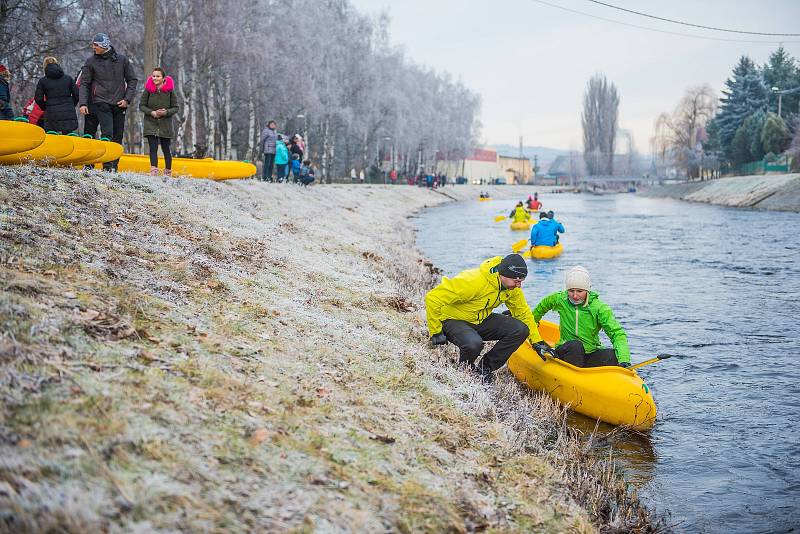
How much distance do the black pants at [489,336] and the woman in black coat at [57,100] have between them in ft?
24.7

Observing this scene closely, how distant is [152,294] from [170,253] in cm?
159

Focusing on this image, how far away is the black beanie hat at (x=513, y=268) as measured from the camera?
6789mm

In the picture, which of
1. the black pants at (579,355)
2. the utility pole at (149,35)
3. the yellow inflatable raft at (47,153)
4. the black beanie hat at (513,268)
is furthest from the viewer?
the utility pole at (149,35)

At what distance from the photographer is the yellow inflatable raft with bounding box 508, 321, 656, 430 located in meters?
6.63

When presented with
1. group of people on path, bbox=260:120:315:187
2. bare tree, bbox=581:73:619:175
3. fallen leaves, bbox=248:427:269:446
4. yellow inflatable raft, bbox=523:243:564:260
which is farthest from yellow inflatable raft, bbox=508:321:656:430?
bare tree, bbox=581:73:619:175

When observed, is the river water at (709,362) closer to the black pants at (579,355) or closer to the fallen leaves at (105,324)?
the black pants at (579,355)

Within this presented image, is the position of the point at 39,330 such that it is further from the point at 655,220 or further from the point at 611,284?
the point at 655,220

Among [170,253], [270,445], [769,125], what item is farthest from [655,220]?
[270,445]

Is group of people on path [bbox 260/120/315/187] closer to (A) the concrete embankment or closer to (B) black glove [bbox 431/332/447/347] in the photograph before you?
(B) black glove [bbox 431/332/447/347]

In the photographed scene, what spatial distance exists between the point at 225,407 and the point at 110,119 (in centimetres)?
819

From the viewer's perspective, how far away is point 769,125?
53.1 m

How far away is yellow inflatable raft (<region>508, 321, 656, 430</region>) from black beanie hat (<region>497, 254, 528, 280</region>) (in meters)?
1.24

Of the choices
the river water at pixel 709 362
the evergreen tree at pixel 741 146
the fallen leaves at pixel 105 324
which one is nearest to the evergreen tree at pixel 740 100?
the evergreen tree at pixel 741 146

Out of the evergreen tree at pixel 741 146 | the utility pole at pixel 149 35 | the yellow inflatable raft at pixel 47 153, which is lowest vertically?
the yellow inflatable raft at pixel 47 153
